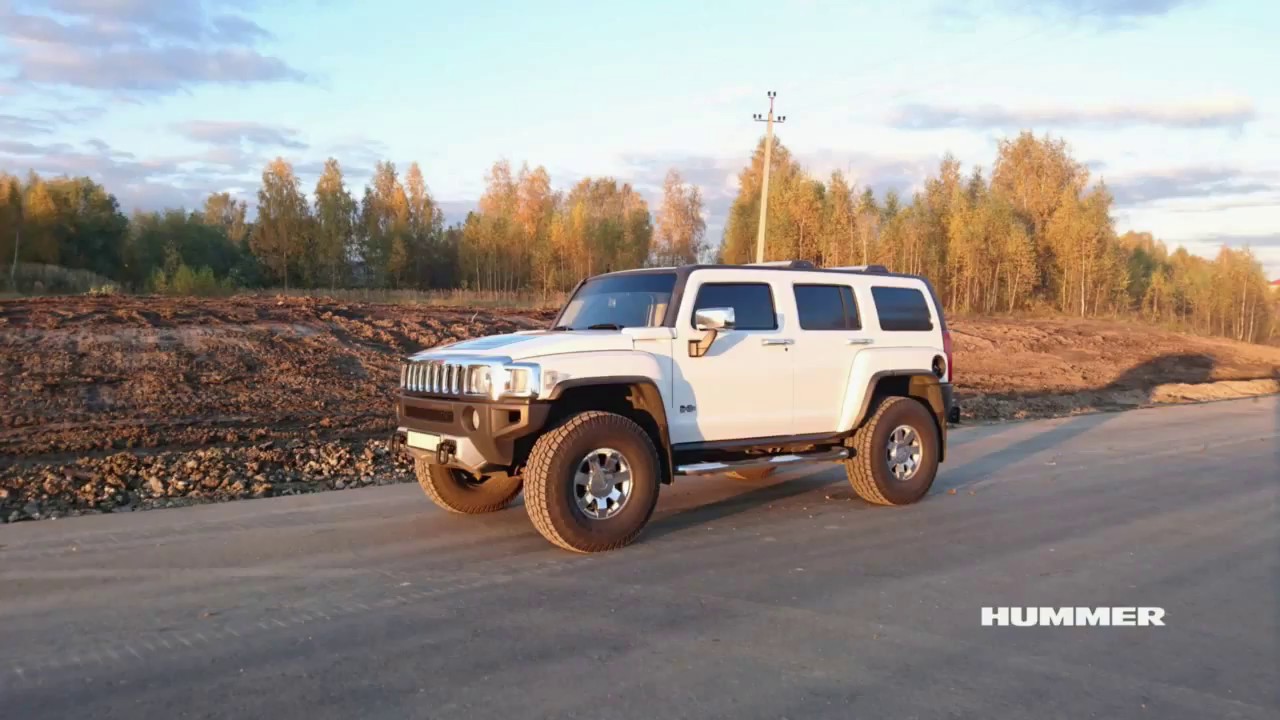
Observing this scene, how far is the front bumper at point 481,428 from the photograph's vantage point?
652 centimetres

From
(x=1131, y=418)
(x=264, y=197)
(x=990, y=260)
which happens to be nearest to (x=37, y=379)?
(x=1131, y=418)

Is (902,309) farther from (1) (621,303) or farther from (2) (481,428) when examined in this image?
(2) (481,428)

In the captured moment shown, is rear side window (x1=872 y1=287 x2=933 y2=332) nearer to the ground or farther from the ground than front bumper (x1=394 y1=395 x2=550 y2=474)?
farther from the ground

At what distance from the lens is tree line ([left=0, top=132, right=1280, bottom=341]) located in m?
51.4

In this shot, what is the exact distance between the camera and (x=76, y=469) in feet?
31.2

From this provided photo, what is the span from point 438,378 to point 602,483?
4.84 feet

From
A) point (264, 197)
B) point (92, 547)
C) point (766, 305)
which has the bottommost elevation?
point (92, 547)

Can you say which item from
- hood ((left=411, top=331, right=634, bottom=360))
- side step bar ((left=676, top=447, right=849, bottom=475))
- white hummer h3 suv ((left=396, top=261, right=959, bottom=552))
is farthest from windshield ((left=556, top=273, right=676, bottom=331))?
side step bar ((left=676, top=447, right=849, bottom=475))

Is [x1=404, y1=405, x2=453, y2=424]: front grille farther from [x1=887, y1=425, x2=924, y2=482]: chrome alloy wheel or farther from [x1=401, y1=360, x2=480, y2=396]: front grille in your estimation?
[x1=887, y1=425, x2=924, y2=482]: chrome alloy wheel

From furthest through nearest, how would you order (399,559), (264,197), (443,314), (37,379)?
(264,197)
(443,314)
(37,379)
(399,559)

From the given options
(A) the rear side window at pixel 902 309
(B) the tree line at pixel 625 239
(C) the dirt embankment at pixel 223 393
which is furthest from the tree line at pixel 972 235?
(A) the rear side window at pixel 902 309

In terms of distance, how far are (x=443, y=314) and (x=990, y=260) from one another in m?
39.6

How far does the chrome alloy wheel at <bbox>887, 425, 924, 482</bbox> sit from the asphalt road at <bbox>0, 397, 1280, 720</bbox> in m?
0.43

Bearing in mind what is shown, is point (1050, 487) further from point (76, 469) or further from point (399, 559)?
point (76, 469)
